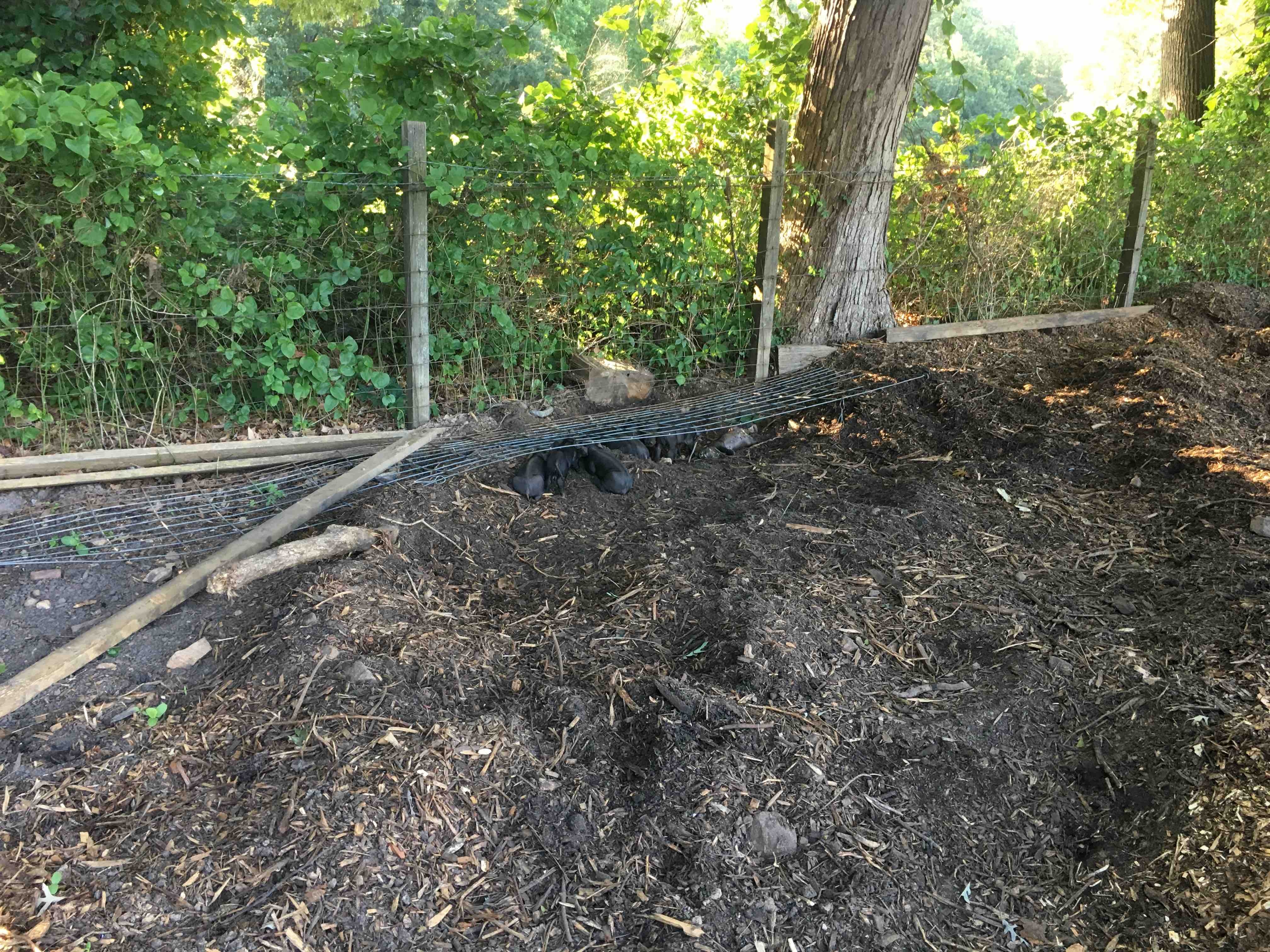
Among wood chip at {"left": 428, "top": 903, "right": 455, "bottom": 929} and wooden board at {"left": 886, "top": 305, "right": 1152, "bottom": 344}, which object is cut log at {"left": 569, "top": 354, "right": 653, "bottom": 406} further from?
wood chip at {"left": 428, "top": 903, "right": 455, "bottom": 929}

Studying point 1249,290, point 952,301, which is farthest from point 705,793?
Answer: point 1249,290

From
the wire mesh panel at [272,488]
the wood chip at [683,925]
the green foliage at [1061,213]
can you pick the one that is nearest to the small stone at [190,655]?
the wire mesh panel at [272,488]

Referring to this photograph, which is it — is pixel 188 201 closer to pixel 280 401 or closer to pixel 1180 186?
pixel 280 401

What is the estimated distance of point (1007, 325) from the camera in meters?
7.37

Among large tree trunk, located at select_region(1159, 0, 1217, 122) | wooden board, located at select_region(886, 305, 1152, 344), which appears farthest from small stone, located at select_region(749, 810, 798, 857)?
large tree trunk, located at select_region(1159, 0, 1217, 122)

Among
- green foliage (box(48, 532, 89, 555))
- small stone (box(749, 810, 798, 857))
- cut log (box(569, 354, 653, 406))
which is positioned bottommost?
small stone (box(749, 810, 798, 857))

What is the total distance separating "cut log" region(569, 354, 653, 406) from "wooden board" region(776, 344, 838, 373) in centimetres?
113

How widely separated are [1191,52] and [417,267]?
33.6 feet

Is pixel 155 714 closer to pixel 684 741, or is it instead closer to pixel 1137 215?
pixel 684 741

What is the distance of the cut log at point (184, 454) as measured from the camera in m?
4.39

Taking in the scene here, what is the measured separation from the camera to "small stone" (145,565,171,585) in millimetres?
3779

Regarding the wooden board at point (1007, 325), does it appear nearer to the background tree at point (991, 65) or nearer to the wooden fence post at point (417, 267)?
the wooden fence post at point (417, 267)

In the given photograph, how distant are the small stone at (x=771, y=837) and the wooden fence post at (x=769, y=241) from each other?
4238 mm

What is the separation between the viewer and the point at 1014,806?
2654 millimetres
